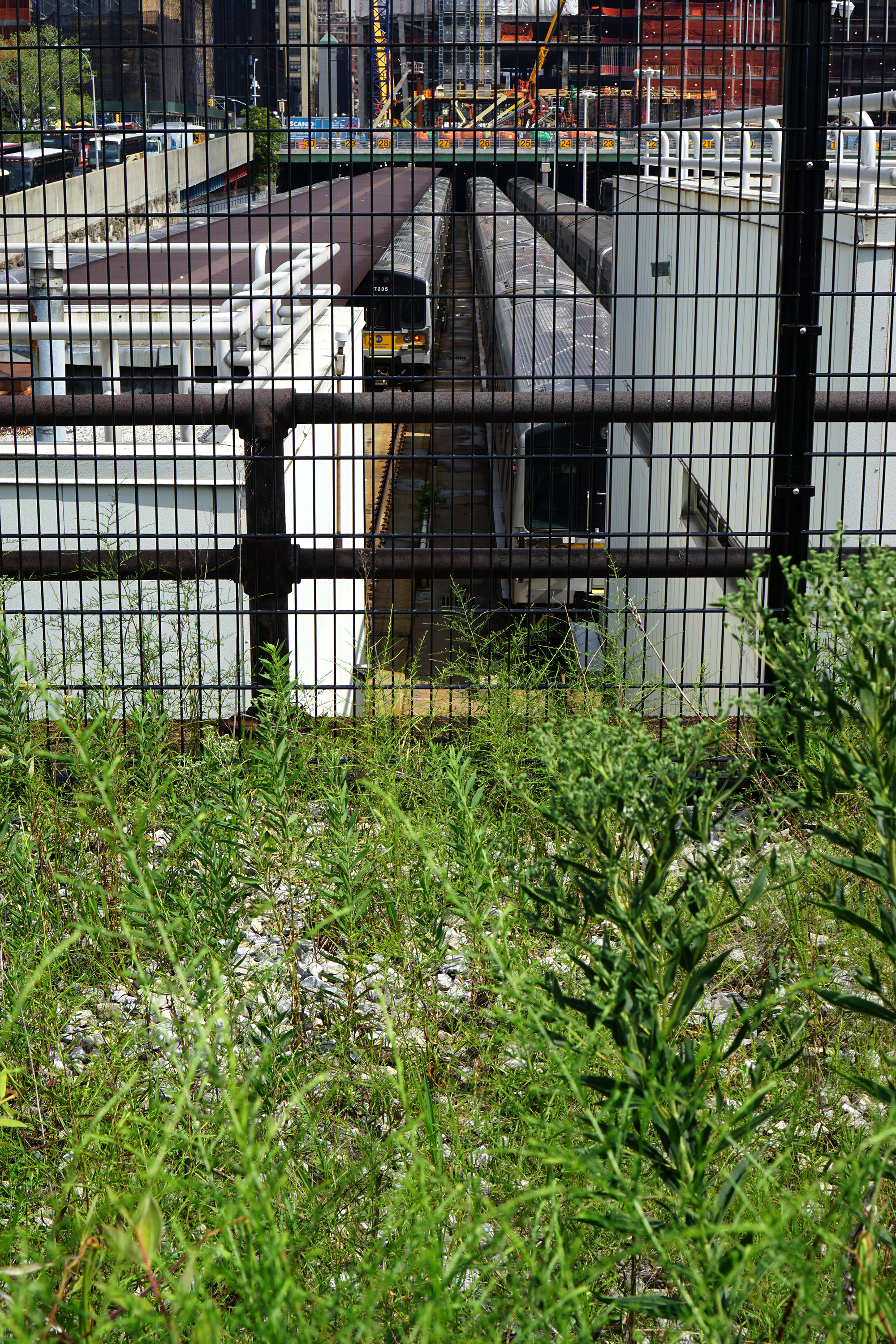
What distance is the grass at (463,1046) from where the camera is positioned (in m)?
1.54

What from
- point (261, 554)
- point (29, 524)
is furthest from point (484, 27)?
point (29, 524)

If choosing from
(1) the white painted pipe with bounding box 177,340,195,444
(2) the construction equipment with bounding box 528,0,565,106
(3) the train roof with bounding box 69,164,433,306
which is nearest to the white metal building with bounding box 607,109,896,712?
(2) the construction equipment with bounding box 528,0,565,106

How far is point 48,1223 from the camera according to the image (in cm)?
224

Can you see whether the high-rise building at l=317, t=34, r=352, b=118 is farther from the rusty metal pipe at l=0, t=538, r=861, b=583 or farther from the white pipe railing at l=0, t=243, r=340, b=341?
the rusty metal pipe at l=0, t=538, r=861, b=583

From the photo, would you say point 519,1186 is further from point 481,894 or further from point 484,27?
point 484,27

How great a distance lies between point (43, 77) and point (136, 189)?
173 inches

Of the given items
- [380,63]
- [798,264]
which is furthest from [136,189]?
[798,264]

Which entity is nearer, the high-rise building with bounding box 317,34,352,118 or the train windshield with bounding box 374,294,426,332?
the high-rise building with bounding box 317,34,352,118

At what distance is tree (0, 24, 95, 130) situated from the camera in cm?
378

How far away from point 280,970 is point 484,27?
311 centimetres

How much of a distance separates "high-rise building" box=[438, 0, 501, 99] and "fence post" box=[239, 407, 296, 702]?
1.24 m

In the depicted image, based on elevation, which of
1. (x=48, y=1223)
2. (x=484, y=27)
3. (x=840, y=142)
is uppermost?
(x=484, y=27)

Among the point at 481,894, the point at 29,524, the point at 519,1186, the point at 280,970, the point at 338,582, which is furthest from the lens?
the point at 338,582

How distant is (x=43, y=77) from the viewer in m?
3.82
